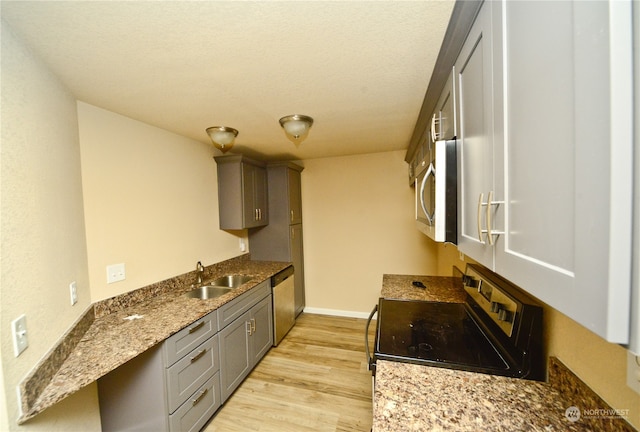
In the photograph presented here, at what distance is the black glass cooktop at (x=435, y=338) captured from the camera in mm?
1066

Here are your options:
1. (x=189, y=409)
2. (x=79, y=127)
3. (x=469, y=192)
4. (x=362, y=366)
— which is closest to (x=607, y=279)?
(x=469, y=192)

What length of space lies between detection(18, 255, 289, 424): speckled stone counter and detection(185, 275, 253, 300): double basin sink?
0.27 ft

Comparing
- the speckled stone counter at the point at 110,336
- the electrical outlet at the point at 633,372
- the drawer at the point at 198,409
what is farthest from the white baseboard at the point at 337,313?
the electrical outlet at the point at 633,372

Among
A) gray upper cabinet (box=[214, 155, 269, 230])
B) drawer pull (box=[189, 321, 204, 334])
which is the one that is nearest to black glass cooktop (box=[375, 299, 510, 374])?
drawer pull (box=[189, 321, 204, 334])

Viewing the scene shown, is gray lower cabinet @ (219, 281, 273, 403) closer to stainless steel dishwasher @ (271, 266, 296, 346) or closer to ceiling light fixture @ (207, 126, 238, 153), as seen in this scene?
stainless steel dishwasher @ (271, 266, 296, 346)

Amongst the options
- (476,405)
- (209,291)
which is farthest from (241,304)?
(476,405)

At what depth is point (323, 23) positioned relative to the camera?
38.9 inches

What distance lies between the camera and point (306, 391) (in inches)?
85.5

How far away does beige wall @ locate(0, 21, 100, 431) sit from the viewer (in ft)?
2.94

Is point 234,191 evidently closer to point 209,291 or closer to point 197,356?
point 209,291

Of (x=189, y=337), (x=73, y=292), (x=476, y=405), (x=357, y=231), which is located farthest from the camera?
(x=357, y=231)

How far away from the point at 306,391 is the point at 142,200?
6.89 feet

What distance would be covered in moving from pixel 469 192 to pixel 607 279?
606mm

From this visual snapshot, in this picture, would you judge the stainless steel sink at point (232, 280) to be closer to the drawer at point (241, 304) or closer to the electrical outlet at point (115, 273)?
the drawer at point (241, 304)
